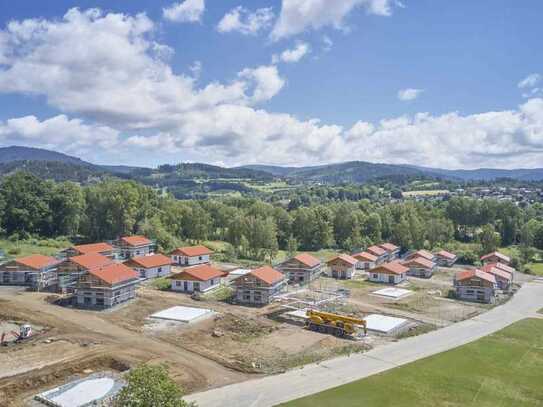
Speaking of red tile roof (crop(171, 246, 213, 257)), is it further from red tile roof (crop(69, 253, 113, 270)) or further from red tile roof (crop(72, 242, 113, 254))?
red tile roof (crop(69, 253, 113, 270))

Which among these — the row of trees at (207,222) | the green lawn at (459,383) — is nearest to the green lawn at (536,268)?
the row of trees at (207,222)

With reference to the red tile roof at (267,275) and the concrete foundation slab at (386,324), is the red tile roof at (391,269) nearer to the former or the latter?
the red tile roof at (267,275)

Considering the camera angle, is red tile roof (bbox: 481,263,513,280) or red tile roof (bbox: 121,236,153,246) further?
red tile roof (bbox: 121,236,153,246)

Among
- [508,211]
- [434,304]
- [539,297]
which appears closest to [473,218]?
[508,211]

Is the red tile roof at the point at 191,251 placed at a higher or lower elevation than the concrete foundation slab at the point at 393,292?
higher

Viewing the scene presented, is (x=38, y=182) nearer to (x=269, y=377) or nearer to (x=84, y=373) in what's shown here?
(x=84, y=373)

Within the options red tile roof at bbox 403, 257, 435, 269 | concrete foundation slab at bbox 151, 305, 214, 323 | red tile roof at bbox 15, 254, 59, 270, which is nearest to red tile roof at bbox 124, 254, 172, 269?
red tile roof at bbox 15, 254, 59, 270
